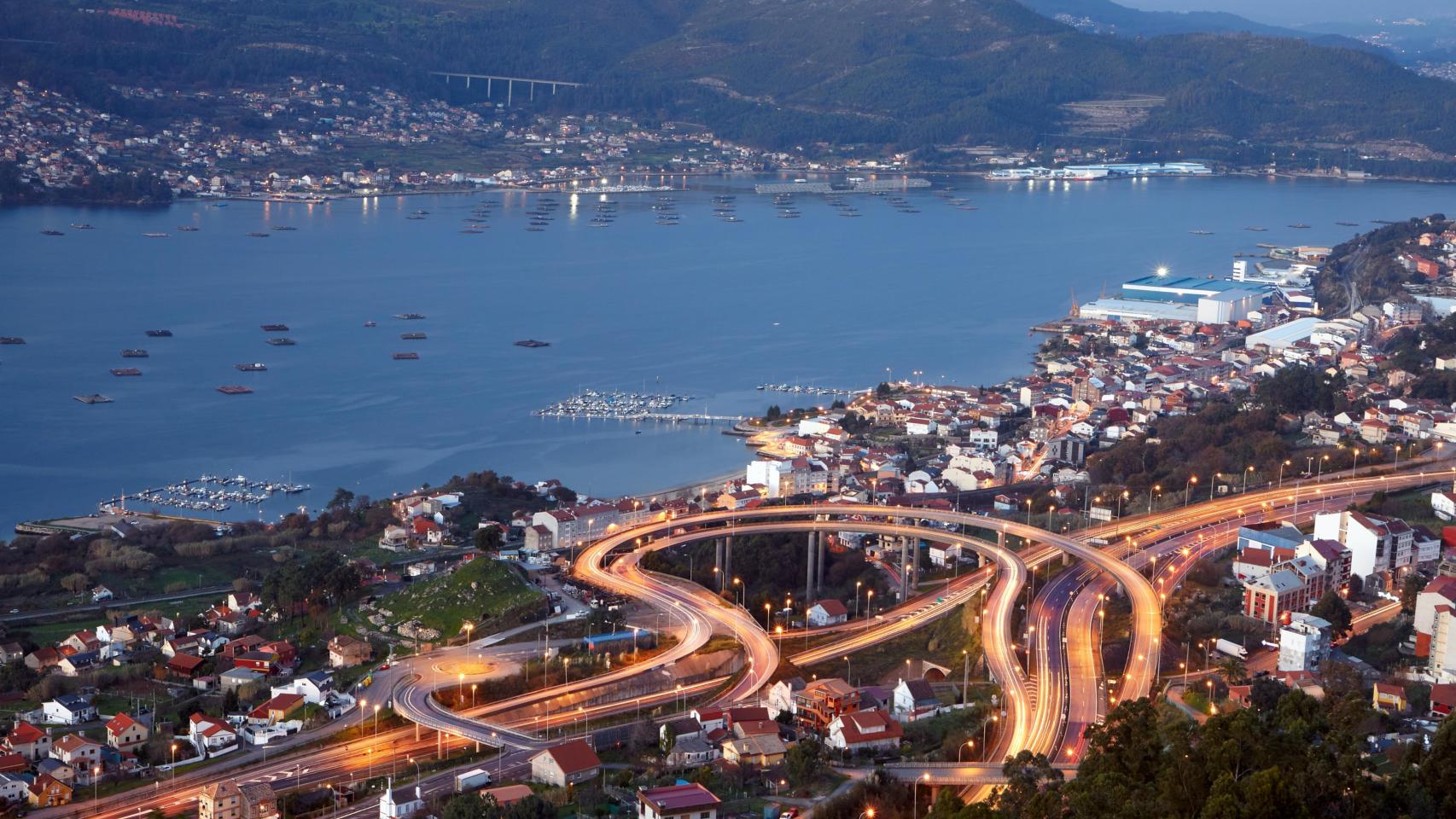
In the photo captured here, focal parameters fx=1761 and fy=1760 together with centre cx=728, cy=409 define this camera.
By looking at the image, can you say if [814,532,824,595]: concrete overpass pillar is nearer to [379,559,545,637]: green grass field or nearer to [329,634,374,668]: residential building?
[379,559,545,637]: green grass field

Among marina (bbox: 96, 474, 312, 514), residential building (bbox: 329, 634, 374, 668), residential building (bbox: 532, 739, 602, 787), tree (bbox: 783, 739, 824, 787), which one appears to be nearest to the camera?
tree (bbox: 783, 739, 824, 787)

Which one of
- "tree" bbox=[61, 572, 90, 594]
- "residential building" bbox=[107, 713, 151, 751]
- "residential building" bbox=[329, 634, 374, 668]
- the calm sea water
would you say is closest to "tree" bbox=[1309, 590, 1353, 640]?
"residential building" bbox=[329, 634, 374, 668]

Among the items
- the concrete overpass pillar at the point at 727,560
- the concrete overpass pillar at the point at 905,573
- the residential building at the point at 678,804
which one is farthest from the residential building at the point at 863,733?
the concrete overpass pillar at the point at 727,560

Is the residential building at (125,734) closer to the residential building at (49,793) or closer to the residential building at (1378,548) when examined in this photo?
the residential building at (49,793)

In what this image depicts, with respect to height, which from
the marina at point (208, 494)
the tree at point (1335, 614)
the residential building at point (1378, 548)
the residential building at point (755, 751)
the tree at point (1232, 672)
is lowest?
the marina at point (208, 494)

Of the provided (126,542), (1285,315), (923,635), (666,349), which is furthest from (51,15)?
(923,635)

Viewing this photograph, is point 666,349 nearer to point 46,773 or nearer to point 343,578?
point 343,578
